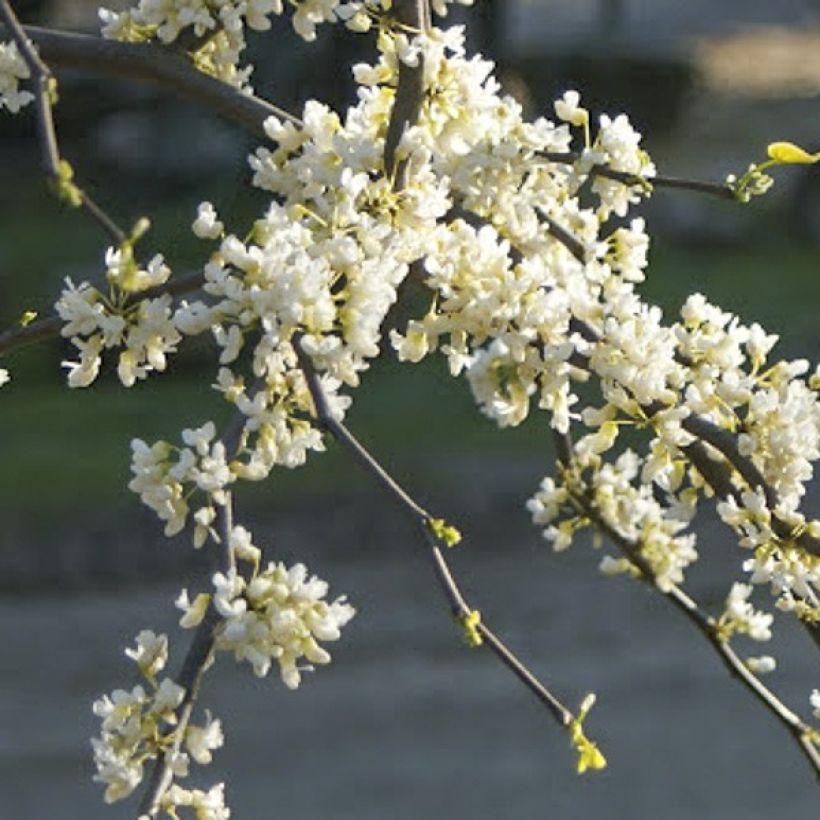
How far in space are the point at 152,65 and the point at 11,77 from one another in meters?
0.13

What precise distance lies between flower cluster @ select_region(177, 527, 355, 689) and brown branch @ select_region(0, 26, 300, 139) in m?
0.44

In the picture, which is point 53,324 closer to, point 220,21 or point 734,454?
point 220,21

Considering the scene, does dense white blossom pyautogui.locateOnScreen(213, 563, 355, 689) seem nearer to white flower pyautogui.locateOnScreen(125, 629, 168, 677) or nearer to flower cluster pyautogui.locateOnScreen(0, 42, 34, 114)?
white flower pyautogui.locateOnScreen(125, 629, 168, 677)

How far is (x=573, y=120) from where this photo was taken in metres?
2.17

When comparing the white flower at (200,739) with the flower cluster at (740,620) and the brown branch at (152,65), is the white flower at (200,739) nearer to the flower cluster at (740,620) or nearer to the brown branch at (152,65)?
the flower cluster at (740,620)

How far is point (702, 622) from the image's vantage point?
205 centimetres

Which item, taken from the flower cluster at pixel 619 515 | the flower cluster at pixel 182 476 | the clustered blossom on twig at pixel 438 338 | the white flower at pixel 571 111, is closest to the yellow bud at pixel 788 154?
the clustered blossom on twig at pixel 438 338

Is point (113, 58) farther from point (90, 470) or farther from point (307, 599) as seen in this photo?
point (90, 470)

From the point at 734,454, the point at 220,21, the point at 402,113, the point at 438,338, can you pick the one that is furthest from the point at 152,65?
the point at 734,454

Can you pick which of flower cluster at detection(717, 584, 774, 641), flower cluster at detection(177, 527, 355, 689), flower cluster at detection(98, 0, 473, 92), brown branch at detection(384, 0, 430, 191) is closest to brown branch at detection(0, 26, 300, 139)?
flower cluster at detection(98, 0, 473, 92)

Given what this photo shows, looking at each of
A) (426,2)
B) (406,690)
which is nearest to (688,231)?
(406,690)

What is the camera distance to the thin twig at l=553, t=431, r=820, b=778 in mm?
2047

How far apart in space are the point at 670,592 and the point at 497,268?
303mm

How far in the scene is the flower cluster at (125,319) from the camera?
6.45ft
